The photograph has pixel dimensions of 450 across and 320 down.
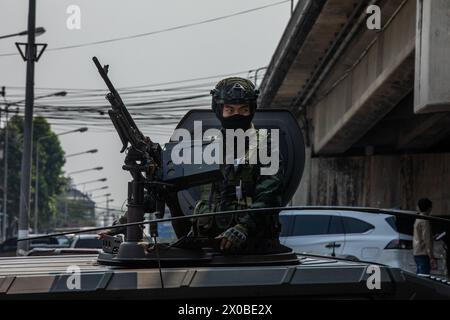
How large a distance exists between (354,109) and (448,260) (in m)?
5.27

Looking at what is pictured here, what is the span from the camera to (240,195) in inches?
151

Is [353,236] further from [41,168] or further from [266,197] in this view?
[41,168]

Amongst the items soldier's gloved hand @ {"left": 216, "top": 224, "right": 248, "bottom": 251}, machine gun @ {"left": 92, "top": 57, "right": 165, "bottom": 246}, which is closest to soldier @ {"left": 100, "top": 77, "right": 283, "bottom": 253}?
soldier's gloved hand @ {"left": 216, "top": 224, "right": 248, "bottom": 251}

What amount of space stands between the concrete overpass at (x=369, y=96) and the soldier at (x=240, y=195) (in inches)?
300

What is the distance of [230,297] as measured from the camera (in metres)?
3.33

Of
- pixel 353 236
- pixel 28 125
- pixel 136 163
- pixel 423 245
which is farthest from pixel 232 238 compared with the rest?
pixel 28 125

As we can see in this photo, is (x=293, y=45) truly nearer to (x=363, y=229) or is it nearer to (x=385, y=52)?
(x=385, y=52)

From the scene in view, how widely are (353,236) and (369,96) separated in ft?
12.5

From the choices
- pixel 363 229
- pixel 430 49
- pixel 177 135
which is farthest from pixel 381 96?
pixel 177 135

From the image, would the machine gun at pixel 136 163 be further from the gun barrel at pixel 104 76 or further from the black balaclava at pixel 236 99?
the black balaclava at pixel 236 99

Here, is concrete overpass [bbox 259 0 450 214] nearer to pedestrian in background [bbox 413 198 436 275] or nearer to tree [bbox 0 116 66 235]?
pedestrian in background [bbox 413 198 436 275]

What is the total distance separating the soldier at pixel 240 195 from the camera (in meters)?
3.80

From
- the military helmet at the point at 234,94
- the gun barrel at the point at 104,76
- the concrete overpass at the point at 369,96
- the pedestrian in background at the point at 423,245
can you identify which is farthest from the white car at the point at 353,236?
the gun barrel at the point at 104,76

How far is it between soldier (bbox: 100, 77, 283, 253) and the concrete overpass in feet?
25.0
